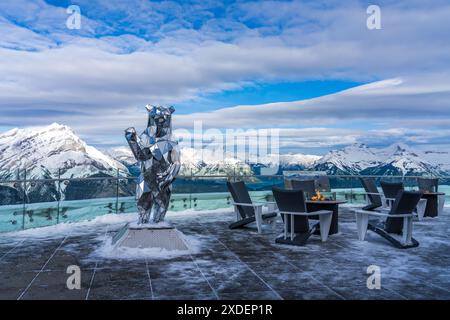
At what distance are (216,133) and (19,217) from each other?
7.16 m

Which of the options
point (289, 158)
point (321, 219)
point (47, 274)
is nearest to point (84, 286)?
point (47, 274)

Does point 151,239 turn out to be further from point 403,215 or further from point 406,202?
point 406,202

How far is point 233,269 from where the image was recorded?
519 centimetres

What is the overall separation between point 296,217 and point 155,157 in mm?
2584

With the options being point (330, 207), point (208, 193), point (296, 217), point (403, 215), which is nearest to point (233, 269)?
point (296, 217)

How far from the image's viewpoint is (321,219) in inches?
285

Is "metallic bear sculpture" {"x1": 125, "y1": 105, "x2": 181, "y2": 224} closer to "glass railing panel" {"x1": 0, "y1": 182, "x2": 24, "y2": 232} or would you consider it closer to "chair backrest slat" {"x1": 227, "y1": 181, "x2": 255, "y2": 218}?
"chair backrest slat" {"x1": 227, "y1": 181, "x2": 255, "y2": 218}

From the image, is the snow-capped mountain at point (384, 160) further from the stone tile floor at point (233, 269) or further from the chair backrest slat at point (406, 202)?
the stone tile floor at point (233, 269)

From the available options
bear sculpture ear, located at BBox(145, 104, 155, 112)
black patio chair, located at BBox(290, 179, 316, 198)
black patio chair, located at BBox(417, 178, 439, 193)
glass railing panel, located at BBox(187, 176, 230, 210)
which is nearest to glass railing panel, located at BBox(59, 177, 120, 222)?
glass railing panel, located at BBox(187, 176, 230, 210)

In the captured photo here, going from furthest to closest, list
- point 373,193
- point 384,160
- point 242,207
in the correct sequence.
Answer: point 384,160, point 373,193, point 242,207

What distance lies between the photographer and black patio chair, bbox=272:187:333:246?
679 cm

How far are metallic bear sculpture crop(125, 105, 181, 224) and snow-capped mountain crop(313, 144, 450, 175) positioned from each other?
911cm
